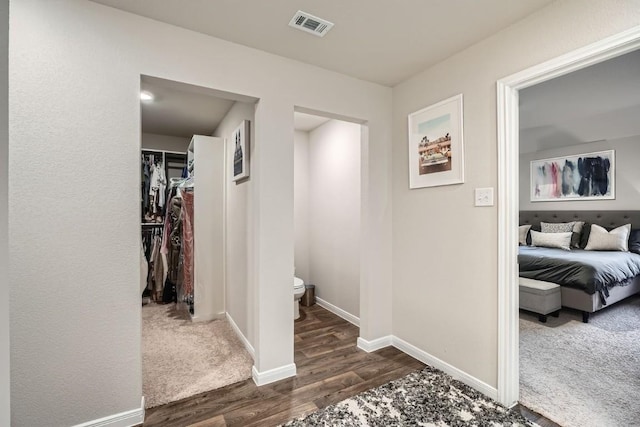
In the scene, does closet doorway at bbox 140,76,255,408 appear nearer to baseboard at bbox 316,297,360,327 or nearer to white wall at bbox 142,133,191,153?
white wall at bbox 142,133,191,153

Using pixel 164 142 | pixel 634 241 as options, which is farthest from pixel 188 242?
pixel 634 241

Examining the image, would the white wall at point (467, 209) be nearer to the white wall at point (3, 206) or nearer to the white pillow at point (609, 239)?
the white wall at point (3, 206)

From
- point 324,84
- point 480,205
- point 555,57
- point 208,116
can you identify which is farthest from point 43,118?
point 555,57

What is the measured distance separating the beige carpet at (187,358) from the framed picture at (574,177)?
19.0 feet

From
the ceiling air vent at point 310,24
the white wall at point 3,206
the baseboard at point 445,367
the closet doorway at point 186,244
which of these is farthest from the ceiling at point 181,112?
the baseboard at point 445,367

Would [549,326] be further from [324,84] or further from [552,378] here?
[324,84]

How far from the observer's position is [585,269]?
3334 millimetres

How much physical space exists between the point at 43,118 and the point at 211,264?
2203 mm

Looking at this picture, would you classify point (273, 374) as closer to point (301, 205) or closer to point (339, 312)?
point (339, 312)

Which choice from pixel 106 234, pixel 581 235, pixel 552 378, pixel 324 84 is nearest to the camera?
pixel 106 234

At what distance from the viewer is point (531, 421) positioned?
1.76 metres

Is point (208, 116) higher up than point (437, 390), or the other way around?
point (208, 116)

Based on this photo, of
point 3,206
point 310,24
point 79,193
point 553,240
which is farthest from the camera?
point 553,240

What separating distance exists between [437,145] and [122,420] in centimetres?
273
